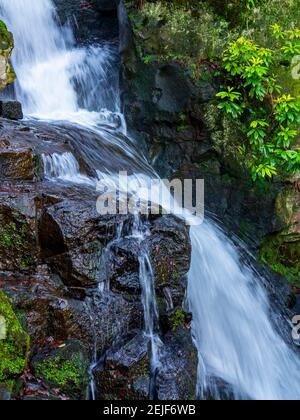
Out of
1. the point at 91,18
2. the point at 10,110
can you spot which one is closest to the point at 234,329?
the point at 10,110

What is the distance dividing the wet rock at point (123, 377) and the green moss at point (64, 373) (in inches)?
7.7

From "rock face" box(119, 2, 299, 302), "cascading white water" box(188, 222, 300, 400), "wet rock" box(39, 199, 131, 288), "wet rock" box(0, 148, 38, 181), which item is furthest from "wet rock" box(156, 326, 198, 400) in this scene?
"rock face" box(119, 2, 299, 302)

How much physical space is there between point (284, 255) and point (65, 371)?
453 centimetres

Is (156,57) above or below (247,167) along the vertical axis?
above

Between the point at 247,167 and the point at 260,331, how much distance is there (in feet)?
8.14

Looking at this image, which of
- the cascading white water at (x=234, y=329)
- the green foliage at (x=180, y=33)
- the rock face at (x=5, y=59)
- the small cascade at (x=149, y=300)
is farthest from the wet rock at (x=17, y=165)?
the green foliage at (x=180, y=33)

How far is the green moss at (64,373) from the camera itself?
3572 millimetres

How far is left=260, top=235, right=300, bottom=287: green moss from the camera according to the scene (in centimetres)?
695

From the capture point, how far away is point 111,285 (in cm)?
438

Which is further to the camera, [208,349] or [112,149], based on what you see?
→ [112,149]

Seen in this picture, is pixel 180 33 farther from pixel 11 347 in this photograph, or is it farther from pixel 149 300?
pixel 11 347

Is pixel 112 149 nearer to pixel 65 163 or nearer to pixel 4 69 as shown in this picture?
pixel 65 163

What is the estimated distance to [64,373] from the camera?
362 centimetres
